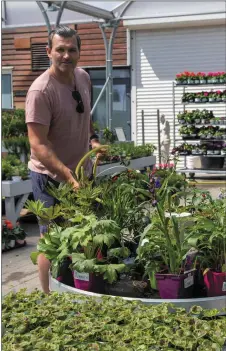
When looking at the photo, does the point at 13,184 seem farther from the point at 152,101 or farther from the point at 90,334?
the point at 152,101

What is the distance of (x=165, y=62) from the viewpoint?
574 inches

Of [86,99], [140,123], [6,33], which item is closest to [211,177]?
[140,123]

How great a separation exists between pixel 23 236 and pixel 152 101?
9077mm

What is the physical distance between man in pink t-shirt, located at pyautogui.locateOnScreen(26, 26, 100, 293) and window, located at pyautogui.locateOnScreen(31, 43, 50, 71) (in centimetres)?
1220

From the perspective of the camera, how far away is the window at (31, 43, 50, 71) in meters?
15.6

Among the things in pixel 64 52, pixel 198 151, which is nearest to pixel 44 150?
pixel 64 52

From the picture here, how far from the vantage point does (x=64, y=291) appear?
2.46 metres

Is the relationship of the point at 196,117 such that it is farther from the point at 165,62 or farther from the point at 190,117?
the point at 165,62

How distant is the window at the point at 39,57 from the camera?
15562 millimetres

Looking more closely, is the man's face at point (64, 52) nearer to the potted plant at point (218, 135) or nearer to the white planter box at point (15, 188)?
the white planter box at point (15, 188)

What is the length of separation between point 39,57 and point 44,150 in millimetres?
12829

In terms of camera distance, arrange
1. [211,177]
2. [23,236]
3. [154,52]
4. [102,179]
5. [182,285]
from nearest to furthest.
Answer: [182,285]
[102,179]
[23,236]
[211,177]
[154,52]

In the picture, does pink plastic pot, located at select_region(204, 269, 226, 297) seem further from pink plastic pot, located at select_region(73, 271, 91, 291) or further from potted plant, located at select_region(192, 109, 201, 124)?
potted plant, located at select_region(192, 109, 201, 124)

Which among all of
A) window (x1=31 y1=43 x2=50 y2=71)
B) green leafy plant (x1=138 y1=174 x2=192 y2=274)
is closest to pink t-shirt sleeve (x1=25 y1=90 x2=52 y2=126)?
green leafy plant (x1=138 y1=174 x2=192 y2=274)
